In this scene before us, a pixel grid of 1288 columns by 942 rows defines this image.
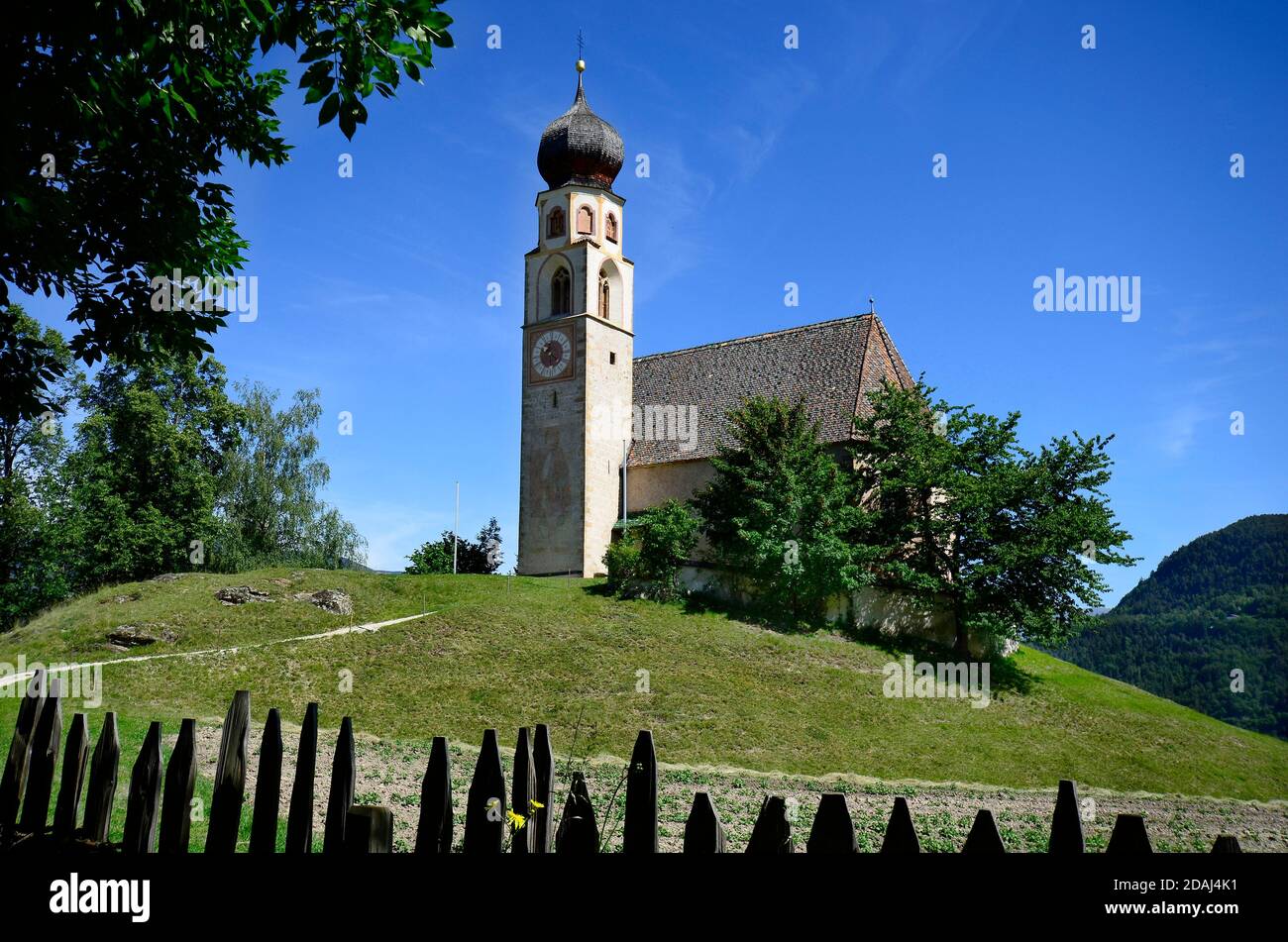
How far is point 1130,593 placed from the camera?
81062mm

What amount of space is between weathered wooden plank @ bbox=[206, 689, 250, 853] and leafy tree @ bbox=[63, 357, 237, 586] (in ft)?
125

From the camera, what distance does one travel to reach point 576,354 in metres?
42.1

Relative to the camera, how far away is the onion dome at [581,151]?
43812 mm

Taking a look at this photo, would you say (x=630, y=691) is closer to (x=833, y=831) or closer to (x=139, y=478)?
(x=833, y=831)

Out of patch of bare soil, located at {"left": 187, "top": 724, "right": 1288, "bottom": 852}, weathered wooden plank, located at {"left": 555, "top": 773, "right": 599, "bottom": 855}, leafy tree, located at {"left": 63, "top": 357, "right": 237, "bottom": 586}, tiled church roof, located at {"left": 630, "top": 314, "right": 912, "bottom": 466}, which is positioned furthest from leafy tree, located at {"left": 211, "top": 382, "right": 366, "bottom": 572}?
weathered wooden plank, located at {"left": 555, "top": 773, "right": 599, "bottom": 855}

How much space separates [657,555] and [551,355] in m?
13.0

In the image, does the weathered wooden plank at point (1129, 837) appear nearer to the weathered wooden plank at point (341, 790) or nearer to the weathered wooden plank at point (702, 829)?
the weathered wooden plank at point (702, 829)

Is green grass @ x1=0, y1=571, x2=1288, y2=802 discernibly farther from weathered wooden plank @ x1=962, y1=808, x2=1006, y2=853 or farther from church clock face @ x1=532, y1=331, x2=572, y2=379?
weathered wooden plank @ x1=962, y1=808, x2=1006, y2=853

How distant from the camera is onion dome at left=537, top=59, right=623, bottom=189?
4381 cm

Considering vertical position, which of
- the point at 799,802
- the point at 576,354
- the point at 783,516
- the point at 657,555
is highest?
the point at 576,354

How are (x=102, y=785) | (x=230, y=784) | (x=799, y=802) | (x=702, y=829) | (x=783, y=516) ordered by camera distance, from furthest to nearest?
→ (x=783, y=516) < (x=799, y=802) < (x=102, y=785) < (x=230, y=784) < (x=702, y=829)

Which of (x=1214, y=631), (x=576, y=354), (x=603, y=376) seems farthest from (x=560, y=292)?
(x=1214, y=631)
